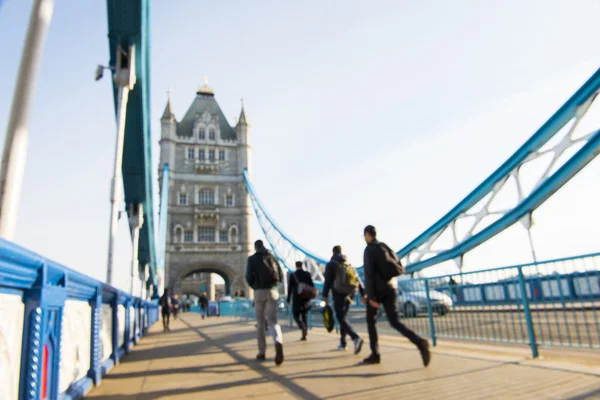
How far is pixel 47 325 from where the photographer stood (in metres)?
1.98

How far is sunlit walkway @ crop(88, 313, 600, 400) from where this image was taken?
261cm

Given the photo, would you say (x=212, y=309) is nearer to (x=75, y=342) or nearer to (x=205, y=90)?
(x=75, y=342)

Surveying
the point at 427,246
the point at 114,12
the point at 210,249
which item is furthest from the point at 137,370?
the point at 210,249

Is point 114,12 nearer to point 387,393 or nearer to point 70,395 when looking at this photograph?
point 70,395

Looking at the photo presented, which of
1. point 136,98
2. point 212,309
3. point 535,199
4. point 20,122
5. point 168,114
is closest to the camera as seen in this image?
point 20,122

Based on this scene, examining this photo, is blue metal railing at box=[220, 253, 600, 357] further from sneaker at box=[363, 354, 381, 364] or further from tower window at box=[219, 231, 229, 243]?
tower window at box=[219, 231, 229, 243]

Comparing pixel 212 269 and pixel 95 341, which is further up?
pixel 212 269

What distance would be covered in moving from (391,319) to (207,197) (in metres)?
39.4

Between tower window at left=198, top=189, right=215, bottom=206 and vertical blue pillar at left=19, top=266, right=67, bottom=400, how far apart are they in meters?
39.8

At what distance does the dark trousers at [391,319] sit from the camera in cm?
362

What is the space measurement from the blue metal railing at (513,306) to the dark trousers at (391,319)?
1046mm

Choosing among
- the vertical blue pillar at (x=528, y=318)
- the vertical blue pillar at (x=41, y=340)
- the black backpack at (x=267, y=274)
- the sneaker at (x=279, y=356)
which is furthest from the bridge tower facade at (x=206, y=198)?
the vertical blue pillar at (x=41, y=340)

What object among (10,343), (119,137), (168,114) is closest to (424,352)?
(10,343)

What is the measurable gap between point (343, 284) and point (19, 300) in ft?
11.5
